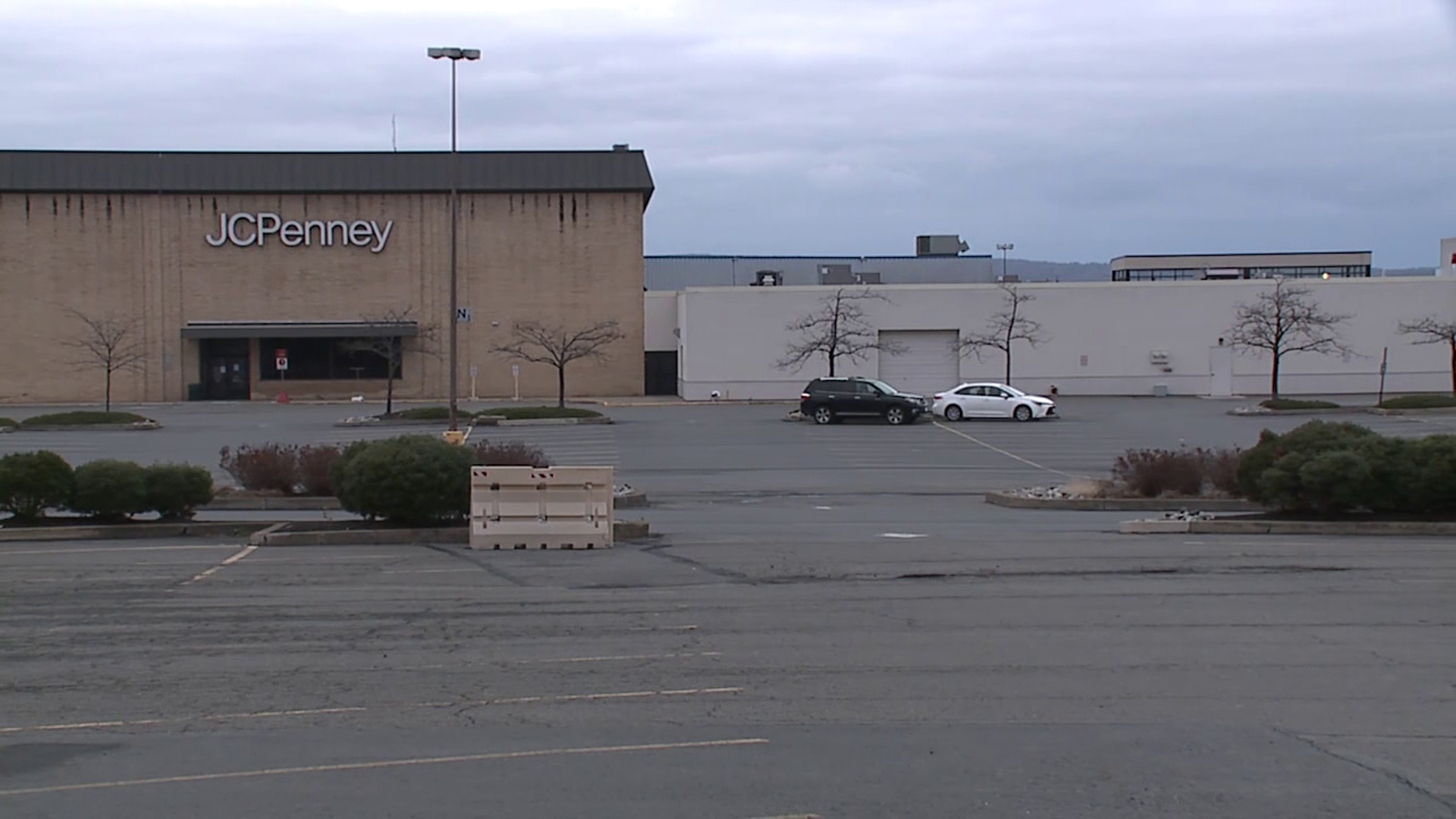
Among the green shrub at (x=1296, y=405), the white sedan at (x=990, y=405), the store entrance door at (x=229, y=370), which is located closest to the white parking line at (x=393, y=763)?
the white sedan at (x=990, y=405)

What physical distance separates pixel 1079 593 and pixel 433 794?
299 inches

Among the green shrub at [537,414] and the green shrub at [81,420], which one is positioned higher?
the green shrub at [537,414]

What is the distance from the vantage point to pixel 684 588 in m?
13.0

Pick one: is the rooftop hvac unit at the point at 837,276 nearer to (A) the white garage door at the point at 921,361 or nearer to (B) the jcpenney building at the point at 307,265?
(A) the white garage door at the point at 921,361

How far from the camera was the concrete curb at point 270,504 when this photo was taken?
74.8ft

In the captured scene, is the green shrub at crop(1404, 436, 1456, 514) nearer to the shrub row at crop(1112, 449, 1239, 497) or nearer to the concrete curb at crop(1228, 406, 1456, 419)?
the shrub row at crop(1112, 449, 1239, 497)

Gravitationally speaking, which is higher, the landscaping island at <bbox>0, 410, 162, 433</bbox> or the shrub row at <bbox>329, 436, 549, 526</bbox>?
the shrub row at <bbox>329, 436, 549, 526</bbox>

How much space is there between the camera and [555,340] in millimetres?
61500

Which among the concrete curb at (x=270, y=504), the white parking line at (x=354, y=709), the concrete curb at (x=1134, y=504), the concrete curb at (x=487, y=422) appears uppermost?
the concrete curb at (x=487, y=422)

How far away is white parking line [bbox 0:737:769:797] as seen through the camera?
6.72 metres

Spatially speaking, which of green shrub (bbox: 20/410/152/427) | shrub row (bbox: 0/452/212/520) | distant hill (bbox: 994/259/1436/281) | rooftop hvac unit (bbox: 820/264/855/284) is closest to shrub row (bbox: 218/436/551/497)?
shrub row (bbox: 0/452/212/520)

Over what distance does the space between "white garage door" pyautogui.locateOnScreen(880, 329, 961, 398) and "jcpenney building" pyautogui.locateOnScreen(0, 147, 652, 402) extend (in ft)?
37.5

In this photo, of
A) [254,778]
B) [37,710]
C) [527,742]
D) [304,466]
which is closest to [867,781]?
[527,742]

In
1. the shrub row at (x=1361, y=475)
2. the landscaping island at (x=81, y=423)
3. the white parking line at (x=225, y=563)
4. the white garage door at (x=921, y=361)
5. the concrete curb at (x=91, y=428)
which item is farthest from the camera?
the white garage door at (x=921, y=361)
